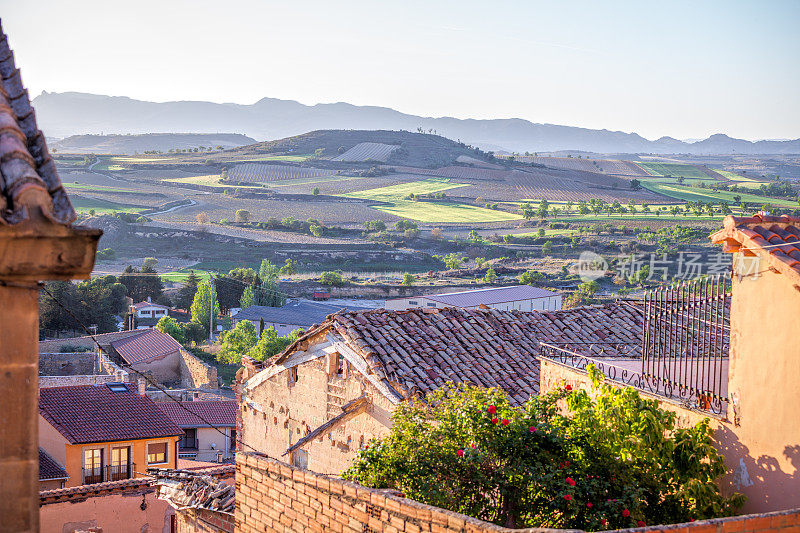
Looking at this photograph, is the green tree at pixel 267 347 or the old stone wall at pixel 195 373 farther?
the green tree at pixel 267 347

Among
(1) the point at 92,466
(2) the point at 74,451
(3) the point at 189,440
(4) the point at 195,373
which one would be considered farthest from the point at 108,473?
(4) the point at 195,373

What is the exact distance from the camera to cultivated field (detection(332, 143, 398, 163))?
165125 millimetres

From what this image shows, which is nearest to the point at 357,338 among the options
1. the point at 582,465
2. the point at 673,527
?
the point at 582,465

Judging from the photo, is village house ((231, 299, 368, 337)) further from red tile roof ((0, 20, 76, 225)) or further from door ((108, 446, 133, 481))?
red tile roof ((0, 20, 76, 225))

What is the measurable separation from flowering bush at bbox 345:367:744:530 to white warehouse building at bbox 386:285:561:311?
109 ft

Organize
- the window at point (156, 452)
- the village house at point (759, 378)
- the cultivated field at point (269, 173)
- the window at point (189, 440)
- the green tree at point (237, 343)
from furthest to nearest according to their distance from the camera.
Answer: the cultivated field at point (269, 173), the green tree at point (237, 343), the window at point (189, 440), the window at point (156, 452), the village house at point (759, 378)

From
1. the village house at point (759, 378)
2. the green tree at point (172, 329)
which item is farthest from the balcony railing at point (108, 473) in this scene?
the green tree at point (172, 329)

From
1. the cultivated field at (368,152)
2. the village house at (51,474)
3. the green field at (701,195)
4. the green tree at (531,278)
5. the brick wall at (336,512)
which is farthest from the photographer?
the cultivated field at (368,152)

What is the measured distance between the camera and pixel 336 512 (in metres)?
6.42

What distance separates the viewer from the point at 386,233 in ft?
353

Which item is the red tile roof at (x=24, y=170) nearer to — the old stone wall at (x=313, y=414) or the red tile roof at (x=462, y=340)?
the old stone wall at (x=313, y=414)

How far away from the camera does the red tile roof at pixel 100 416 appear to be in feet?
68.4

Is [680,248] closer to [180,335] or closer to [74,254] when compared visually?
[180,335]

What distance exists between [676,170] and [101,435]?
149563mm
